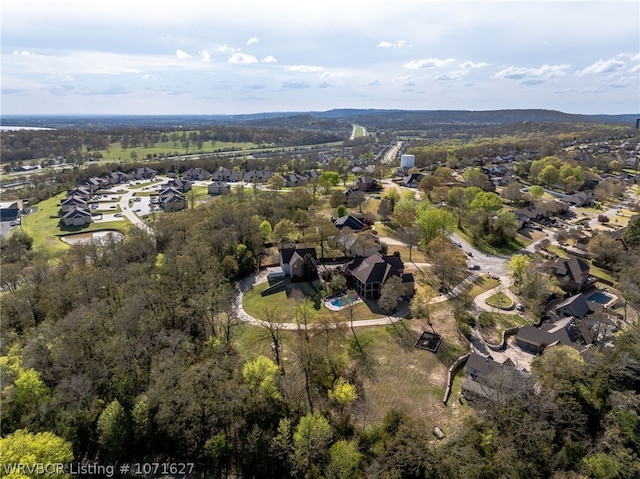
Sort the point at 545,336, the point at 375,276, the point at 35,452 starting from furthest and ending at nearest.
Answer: the point at 375,276
the point at 545,336
the point at 35,452

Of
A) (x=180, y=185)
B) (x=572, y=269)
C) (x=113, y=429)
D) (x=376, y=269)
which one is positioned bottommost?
(x=113, y=429)

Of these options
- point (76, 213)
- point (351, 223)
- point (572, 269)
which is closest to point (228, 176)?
point (76, 213)

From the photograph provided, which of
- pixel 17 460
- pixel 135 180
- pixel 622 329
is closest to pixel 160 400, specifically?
pixel 17 460

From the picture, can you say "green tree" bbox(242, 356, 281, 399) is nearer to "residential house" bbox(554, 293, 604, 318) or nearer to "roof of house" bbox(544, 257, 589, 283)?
"residential house" bbox(554, 293, 604, 318)

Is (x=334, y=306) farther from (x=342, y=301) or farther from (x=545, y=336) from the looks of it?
(x=545, y=336)

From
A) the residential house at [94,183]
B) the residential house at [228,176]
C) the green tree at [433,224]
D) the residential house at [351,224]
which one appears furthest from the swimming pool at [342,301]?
the residential house at [94,183]

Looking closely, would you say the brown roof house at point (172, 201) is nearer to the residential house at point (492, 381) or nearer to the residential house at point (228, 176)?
the residential house at point (228, 176)
